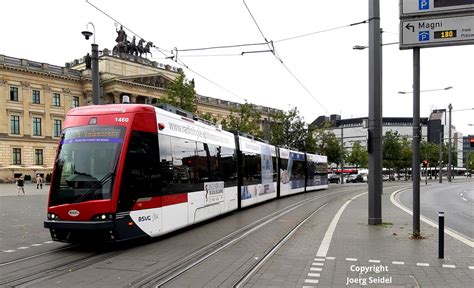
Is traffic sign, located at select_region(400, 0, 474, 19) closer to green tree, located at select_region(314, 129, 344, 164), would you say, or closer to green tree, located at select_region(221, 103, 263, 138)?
green tree, located at select_region(221, 103, 263, 138)

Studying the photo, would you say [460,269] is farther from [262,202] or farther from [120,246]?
[262,202]

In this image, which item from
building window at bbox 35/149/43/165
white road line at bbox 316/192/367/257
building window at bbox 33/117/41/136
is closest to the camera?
white road line at bbox 316/192/367/257

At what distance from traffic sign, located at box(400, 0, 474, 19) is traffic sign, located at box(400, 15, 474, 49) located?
16 centimetres

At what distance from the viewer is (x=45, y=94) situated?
73.6m

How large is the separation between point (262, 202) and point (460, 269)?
50.8 ft

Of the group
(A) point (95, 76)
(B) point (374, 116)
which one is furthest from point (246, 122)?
(B) point (374, 116)

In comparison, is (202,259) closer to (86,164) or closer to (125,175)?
(125,175)

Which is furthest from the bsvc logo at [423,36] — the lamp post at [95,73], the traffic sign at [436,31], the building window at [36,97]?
the building window at [36,97]

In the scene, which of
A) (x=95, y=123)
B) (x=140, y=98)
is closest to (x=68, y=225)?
(x=95, y=123)

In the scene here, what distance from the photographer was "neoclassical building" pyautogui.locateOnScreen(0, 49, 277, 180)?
6800cm

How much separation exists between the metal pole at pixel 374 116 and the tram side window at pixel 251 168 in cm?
651

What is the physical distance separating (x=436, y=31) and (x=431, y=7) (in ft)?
1.95

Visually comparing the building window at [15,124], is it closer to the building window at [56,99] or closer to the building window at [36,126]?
the building window at [36,126]

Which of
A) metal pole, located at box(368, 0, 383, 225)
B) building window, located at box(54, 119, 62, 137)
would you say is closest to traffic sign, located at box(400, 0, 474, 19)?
metal pole, located at box(368, 0, 383, 225)
